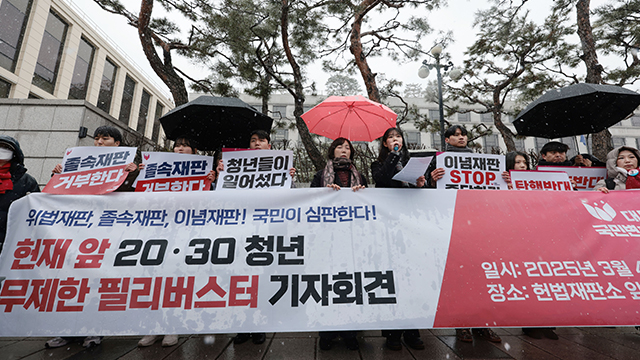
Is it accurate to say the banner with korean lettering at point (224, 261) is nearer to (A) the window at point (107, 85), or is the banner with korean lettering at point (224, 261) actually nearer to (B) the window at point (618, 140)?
(A) the window at point (107, 85)

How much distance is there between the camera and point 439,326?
234 centimetres

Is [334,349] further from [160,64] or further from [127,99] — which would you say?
[127,99]

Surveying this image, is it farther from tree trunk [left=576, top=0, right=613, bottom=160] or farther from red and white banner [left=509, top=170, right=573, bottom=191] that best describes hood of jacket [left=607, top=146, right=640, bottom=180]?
tree trunk [left=576, top=0, right=613, bottom=160]

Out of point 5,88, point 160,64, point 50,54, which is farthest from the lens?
point 50,54

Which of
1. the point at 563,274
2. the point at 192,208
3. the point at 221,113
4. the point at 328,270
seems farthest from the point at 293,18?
the point at 563,274

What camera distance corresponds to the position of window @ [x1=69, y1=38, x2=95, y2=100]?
2014cm

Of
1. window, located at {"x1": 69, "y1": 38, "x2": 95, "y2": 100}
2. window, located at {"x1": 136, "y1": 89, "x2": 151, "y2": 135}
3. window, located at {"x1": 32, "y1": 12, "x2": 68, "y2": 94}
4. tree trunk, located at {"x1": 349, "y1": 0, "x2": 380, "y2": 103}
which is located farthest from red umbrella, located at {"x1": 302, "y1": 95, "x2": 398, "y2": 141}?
window, located at {"x1": 136, "y1": 89, "x2": 151, "y2": 135}

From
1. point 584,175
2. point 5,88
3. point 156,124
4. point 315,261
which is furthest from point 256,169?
point 156,124

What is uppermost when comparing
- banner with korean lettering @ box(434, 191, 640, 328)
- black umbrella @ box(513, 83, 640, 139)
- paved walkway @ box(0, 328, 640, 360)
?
black umbrella @ box(513, 83, 640, 139)

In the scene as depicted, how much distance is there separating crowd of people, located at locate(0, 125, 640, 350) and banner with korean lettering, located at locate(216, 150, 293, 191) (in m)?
0.12

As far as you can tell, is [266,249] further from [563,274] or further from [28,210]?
[563,274]

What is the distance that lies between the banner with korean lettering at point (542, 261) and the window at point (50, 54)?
24.7 metres

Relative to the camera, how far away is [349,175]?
10.5 feet

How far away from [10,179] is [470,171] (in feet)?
16.0
